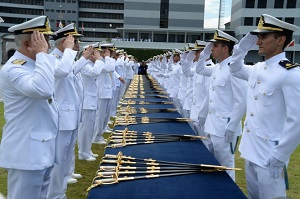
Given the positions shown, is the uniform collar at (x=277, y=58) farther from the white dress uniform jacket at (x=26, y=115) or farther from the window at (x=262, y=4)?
the window at (x=262, y=4)

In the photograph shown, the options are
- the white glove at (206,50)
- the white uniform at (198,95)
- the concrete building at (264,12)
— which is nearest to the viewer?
the white glove at (206,50)

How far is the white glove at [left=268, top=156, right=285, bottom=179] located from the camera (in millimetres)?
2398

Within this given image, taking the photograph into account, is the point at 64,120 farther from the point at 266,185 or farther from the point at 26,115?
the point at 266,185

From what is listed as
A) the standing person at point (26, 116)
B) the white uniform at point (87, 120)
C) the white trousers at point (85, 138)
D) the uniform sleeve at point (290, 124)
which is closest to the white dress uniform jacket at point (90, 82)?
the white uniform at point (87, 120)

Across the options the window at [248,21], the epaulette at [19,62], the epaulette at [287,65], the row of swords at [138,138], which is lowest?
the row of swords at [138,138]

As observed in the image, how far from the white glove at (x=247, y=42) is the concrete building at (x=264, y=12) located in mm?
41289

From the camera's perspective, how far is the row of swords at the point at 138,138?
11.3 feet

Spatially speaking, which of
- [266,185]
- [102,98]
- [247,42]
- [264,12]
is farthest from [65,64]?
[264,12]

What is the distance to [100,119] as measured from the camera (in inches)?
270

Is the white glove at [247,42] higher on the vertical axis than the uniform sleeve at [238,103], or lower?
higher

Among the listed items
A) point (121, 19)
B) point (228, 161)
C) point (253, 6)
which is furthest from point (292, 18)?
point (228, 161)

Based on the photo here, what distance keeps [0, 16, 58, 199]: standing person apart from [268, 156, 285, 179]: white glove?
68.1 inches

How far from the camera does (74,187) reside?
4.39 meters

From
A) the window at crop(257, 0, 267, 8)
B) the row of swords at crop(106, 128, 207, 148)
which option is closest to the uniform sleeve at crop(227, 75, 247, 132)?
the row of swords at crop(106, 128, 207, 148)
